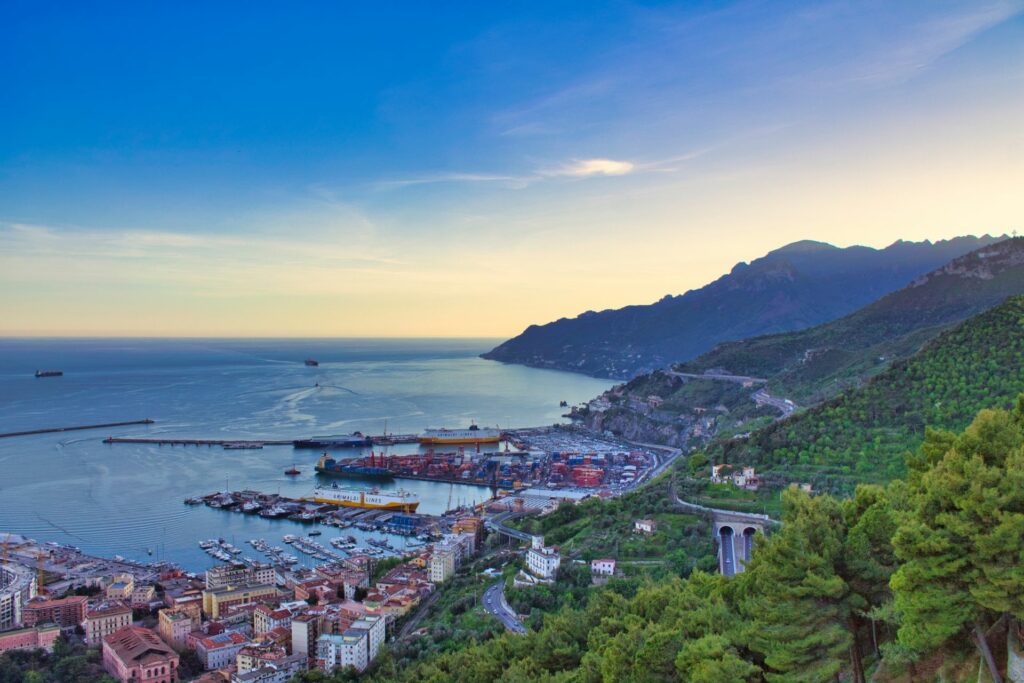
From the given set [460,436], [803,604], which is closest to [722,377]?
[460,436]

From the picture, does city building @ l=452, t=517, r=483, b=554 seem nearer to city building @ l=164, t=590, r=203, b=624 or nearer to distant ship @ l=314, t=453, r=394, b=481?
city building @ l=164, t=590, r=203, b=624

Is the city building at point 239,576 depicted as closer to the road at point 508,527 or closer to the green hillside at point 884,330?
the road at point 508,527

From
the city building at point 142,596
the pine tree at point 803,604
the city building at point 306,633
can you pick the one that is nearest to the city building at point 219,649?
the city building at point 306,633

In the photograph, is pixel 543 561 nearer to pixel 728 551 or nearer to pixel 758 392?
pixel 728 551

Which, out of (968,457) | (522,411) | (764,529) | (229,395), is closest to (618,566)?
(764,529)

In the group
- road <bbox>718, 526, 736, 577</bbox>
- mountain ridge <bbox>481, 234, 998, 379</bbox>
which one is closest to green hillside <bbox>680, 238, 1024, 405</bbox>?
road <bbox>718, 526, 736, 577</bbox>

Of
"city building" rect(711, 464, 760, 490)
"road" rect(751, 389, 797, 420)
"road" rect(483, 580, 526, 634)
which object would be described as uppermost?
"road" rect(751, 389, 797, 420)
